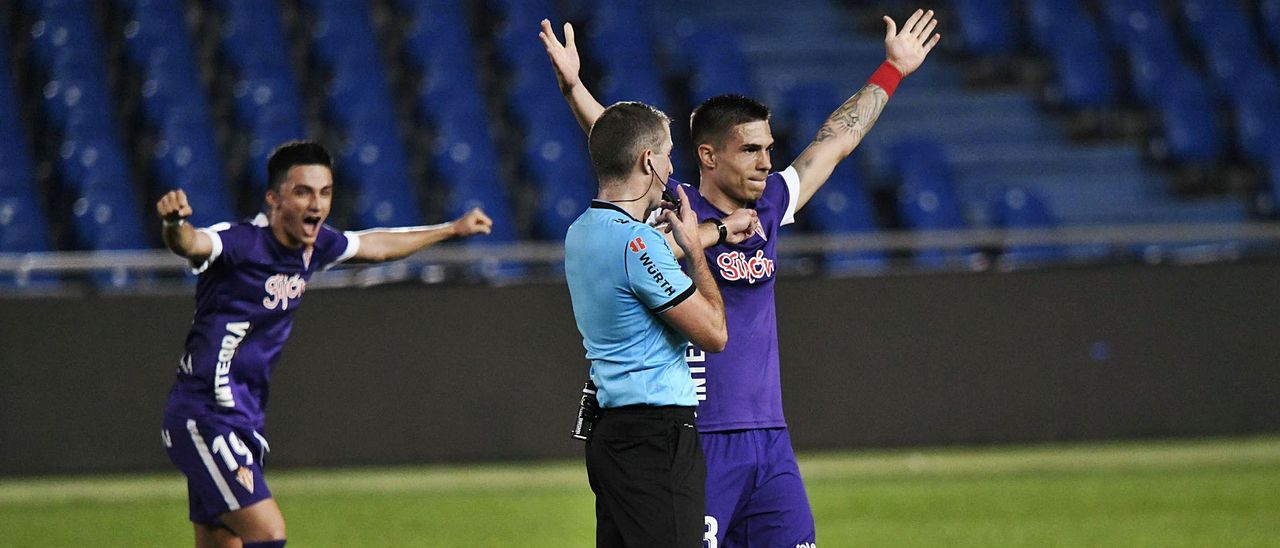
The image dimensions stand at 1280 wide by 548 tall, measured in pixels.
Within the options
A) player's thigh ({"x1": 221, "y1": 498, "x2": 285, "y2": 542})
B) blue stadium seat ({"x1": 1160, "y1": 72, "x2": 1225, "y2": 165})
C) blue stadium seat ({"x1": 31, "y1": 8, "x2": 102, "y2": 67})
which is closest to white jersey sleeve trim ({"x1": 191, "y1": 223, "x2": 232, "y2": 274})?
player's thigh ({"x1": 221, "y1": 498, "x2": 285, "y2": 542})

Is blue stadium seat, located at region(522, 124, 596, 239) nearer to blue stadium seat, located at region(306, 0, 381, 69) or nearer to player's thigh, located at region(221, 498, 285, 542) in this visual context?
blue stadium seat, located at region(306, 0, 381, 69)

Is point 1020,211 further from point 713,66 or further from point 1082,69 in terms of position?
point 713,66

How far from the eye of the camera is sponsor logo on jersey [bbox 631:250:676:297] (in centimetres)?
479

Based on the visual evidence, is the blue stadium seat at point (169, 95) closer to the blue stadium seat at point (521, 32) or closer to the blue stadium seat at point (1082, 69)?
the blue stadium seat at point (521, 32)

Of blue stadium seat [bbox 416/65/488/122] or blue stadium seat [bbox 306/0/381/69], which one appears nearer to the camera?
blue stadium seat [bbox 416/65/488/122]

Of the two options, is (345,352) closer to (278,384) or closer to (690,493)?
(278,384)

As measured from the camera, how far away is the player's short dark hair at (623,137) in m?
4.86

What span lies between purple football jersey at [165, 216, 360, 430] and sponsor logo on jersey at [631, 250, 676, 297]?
2363mm

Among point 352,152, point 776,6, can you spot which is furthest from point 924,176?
point 352,152

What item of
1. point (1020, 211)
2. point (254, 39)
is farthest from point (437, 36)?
point (1020, 211)

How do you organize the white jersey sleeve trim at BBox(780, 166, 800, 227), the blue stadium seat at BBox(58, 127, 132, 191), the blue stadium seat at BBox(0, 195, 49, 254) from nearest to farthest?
the white jersey sleeve trim at BBox(780, 166, 800, 227)
the blue stadium seat at BBox(0, 195, 49, 254)
the blue stadium seat at BBox(58, 127, 132, 191)

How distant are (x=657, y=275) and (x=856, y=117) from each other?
173cm

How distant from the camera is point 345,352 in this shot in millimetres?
12273

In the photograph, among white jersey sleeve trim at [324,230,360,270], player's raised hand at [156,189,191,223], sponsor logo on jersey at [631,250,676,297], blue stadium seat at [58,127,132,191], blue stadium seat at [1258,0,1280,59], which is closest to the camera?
sponsor logo on jersey at [631,250,676,297]
